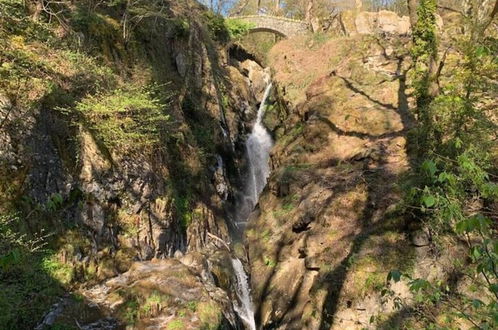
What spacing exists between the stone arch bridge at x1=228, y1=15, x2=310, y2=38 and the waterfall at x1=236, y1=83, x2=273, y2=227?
10835 mm

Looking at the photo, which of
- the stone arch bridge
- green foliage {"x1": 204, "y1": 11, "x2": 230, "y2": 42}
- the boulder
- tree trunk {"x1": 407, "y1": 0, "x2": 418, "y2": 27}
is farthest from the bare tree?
the stone arch bridge

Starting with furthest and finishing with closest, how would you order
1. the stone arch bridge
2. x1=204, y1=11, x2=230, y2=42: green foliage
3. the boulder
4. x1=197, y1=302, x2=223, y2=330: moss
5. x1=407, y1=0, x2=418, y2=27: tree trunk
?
the stone arch bridge, the boulder, x1=204, y1=11, x2=230, y2=42: green foliage, x1=407, y1=0, x2=418, y2=27: tree trunk, x1=197, y1=302, x2=223, y2=330: moss

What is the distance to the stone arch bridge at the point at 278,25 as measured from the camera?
3017 cm

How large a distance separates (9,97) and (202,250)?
7.27 meters

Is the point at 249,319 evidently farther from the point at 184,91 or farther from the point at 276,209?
the point at 184,91

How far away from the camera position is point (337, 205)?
11.5 metres

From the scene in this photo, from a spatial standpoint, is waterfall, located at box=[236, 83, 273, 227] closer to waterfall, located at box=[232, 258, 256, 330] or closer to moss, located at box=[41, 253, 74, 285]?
waterfall, located at box=[232, 258, 256, 330]

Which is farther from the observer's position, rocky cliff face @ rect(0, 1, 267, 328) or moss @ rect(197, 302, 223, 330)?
moss @ rect(197, 302, 223, 330)

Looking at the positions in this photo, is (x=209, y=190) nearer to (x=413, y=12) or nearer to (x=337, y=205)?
(x=337, y=205)

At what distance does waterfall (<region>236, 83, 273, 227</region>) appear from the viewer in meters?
17.3

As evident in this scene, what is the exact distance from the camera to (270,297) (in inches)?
414

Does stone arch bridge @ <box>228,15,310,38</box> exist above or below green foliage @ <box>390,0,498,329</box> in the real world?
above

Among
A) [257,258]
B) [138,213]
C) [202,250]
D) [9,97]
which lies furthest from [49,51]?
[257,258]

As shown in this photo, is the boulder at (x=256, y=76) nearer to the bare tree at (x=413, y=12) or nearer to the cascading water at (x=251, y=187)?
the cascading water at (x=251, y=187)
